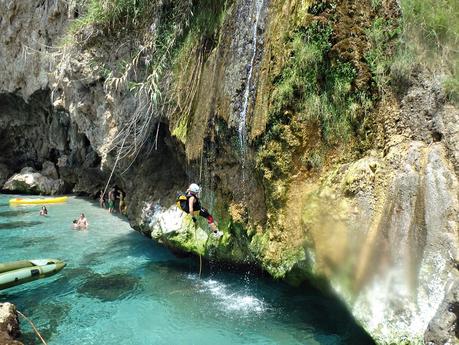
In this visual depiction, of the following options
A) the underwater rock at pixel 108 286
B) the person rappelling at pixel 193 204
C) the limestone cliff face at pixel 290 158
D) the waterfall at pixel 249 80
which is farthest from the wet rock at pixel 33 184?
the waterfall at pixel 249 80

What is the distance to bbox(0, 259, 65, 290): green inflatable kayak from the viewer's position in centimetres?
1002

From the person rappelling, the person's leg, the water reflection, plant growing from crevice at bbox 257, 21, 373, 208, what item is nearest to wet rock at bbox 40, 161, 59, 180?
the water reflection

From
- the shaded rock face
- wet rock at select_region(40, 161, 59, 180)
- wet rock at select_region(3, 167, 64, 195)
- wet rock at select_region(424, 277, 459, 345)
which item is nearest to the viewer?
wet rock at select_region(424, 277, 459, 345)

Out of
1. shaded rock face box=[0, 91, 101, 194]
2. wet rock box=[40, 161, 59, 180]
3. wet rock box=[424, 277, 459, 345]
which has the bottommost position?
wet rock box=[424, 277, 459, 345]

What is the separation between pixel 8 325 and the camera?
306 inches

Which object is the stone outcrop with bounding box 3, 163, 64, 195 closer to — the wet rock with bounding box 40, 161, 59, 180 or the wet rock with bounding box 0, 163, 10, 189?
the wet rock with bounding box 40, 161, 59, 180

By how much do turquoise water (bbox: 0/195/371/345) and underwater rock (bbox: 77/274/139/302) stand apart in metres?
0.02

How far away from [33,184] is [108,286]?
17.9 m

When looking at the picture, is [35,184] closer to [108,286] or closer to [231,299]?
[108,286]

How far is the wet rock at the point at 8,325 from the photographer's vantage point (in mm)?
7249

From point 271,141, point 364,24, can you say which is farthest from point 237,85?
point 364,24

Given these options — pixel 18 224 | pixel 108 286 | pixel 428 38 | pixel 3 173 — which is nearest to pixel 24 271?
pixel 108 286

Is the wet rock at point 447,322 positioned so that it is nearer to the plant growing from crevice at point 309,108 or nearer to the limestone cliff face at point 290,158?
the limestone cliff face at point 290,158

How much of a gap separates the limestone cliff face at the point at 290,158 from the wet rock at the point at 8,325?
4.09 m
